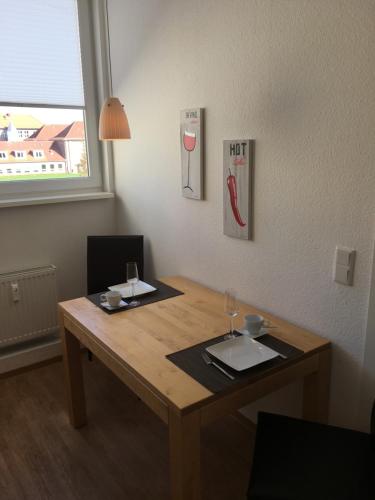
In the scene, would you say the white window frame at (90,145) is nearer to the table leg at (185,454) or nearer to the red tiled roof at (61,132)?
the red tiled roof at (61,132)

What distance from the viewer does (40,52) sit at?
2.80 metres

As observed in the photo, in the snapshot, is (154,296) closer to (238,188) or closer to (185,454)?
(238,188)

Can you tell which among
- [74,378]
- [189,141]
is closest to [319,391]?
[74,378]

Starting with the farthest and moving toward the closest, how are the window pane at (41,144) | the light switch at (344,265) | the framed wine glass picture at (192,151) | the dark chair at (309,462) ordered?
the window pane at (41,144) < the framed wine glass picture at (192,151) < the light switch at (344,265) < the dark chair at (309,462)

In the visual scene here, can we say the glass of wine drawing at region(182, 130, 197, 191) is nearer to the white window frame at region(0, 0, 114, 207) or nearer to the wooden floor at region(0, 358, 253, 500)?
the white window frame at region(0, 0, 114, 207)

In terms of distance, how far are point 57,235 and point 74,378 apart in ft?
3.69

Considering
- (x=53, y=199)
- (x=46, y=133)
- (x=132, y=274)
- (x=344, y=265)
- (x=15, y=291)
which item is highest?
(x=46, y=133)

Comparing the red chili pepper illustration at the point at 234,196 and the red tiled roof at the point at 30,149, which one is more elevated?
the red tiled roof at the point at 30,149

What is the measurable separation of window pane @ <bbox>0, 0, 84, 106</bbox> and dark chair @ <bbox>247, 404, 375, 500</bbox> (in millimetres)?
2517

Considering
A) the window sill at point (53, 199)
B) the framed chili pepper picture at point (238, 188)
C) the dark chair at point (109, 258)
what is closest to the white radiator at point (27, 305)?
the dark chair at point (109, 258)

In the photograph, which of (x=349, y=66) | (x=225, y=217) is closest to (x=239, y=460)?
(x=225, y=217)

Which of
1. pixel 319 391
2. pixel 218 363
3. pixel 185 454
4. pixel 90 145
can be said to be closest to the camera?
pixel 185 454

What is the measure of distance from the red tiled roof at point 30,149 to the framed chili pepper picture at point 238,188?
58.5 inches

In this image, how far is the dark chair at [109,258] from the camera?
9.51 ft
